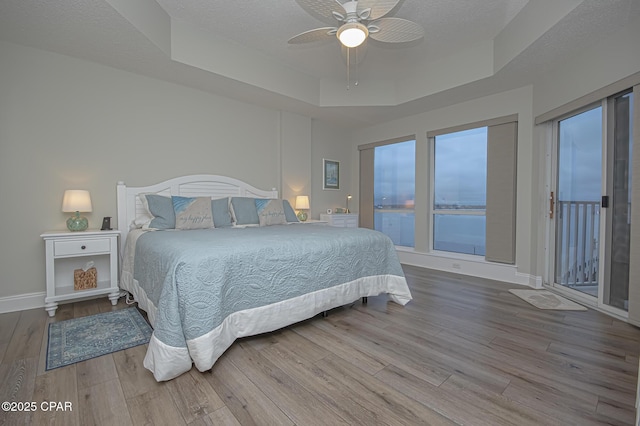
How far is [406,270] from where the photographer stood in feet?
14.6

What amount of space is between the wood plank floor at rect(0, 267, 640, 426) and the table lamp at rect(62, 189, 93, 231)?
0.85m

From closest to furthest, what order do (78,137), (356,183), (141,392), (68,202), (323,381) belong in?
(141,392) < (323,381) < (68,202) < (78,137) < (356,183)

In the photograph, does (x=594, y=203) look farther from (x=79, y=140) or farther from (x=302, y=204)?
(x=79, y=140)

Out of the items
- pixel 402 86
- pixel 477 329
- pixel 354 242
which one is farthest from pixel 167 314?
pixel 402 86

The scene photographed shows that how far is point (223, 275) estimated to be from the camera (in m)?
1.78

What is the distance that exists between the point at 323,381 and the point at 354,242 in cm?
121

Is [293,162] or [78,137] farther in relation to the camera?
[293,162]

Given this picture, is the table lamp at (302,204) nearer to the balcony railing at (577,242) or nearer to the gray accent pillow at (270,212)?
the gray accent pillow at (270,212)

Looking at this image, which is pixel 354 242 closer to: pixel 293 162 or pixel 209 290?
pixel 209 290

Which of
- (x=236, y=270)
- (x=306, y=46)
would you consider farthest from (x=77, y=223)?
(x=306, y=46)

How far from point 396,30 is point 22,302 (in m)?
4.12

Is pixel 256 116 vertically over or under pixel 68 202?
over

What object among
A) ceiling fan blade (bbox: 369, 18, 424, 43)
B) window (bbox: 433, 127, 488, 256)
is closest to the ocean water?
window (bbox: 433, 127, 488, 256)

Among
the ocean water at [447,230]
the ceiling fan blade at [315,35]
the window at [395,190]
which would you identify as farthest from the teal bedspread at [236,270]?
the window at [395,190]
